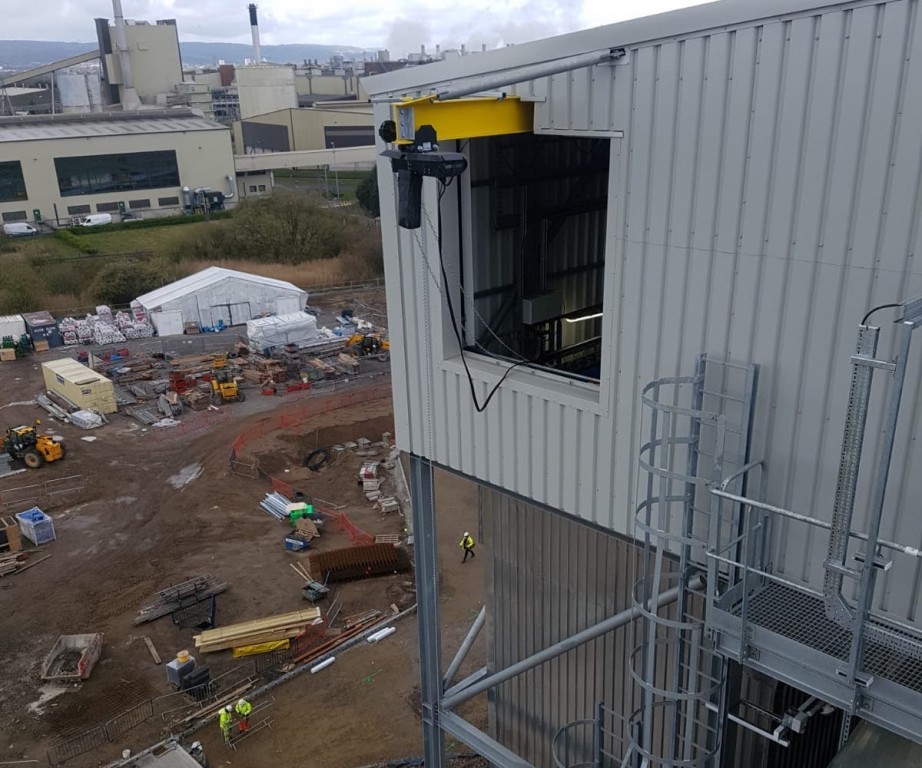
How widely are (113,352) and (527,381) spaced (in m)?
32.0

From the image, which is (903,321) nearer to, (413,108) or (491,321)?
(413,108)

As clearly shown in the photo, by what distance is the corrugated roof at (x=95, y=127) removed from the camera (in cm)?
5547

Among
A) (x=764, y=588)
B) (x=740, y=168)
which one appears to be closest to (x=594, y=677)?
(x=764, y=588)

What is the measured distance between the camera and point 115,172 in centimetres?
5784

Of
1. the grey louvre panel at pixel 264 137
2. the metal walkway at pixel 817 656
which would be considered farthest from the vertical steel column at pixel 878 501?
the grey louvre panel at pixel 264 137

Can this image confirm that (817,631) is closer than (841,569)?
No

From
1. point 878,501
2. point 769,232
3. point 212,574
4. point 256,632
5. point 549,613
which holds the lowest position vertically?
point 212,574

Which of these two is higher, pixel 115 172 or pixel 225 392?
pixel 115 172

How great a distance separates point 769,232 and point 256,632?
14.8 m

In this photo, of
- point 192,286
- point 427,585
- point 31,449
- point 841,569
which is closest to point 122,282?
point 192,286

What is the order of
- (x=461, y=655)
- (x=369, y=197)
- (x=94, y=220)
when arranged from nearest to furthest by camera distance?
(x=461, y=655) < (x=94, y=220) < (x=369, y=197)

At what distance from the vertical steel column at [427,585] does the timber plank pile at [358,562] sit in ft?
33.0

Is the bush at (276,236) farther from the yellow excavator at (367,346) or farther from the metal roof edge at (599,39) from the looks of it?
the metal roof edge at (599,39)

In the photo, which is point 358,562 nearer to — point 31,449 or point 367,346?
point 31,449
